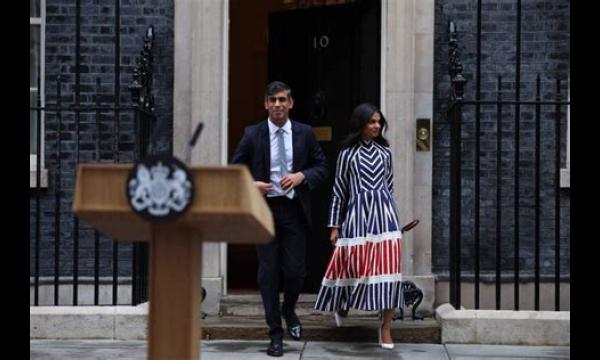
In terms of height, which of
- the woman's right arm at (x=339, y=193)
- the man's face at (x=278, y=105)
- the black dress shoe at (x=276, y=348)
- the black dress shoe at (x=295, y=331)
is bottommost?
the black dress shoe at (x=276, y=348)

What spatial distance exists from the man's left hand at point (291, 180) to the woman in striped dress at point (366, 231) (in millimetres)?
446

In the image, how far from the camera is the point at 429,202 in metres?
8.55

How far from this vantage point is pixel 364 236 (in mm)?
7516

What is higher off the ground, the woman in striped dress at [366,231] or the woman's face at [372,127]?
the woman's face at [372,127]

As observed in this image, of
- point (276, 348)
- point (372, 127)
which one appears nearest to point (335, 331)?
point (276, 348)

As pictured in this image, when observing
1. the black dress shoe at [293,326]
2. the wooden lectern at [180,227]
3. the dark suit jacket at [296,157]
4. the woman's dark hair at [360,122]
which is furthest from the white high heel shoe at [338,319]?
the wooden lectern at [180,227]

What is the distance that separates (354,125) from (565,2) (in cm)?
213

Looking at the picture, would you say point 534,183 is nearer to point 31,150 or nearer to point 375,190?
point 375,190

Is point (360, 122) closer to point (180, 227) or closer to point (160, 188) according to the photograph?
point (180, 227)

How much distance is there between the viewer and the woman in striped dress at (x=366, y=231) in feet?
24.4

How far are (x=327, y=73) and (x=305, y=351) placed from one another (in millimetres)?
2583

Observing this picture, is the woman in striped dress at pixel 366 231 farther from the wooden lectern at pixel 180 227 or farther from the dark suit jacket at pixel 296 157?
the wooden lectern at pixel 180 227

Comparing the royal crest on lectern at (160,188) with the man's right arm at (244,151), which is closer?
the royal crest on lectern at (160,188)
